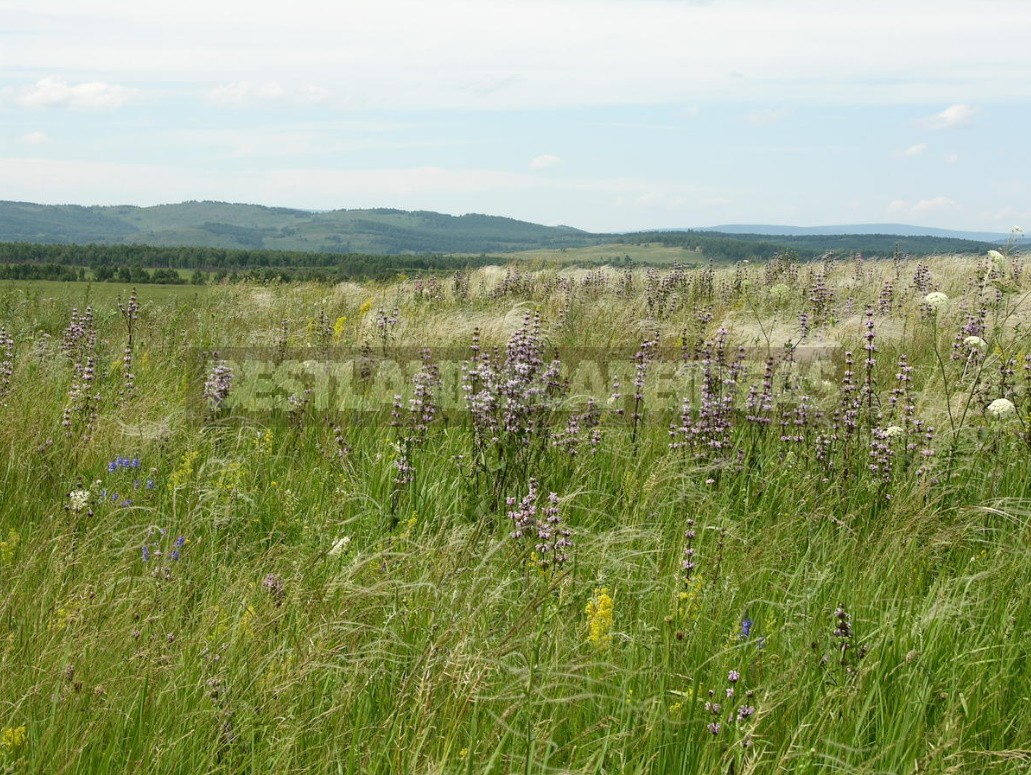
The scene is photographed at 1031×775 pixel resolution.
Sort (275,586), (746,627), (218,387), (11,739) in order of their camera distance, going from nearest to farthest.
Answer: (11,739) → (746,627) → (275,586) → (218,387)

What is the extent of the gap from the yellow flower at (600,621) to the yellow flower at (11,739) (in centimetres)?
162

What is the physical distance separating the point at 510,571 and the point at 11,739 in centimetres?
144

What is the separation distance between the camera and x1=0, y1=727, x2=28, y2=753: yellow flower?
84.2 inches

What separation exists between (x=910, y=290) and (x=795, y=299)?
2.03m

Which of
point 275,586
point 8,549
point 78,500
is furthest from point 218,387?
point 275,586

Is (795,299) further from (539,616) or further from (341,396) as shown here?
(539,616)

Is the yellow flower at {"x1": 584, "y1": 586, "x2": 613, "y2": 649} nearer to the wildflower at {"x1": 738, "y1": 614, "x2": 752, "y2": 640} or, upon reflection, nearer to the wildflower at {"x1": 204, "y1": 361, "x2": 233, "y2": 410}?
the wildflower at {"x1": 738, "y1": 614, "x2": 752, "y2": 640}

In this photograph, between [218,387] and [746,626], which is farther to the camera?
[218,387]

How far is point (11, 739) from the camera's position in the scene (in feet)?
7.14

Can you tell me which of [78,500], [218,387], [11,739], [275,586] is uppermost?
[218,387]

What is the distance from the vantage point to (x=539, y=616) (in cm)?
294

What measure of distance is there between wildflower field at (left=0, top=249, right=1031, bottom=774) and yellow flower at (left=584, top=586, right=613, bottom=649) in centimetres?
2

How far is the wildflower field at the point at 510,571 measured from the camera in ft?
7.41

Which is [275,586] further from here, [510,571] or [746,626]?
[746,626]
